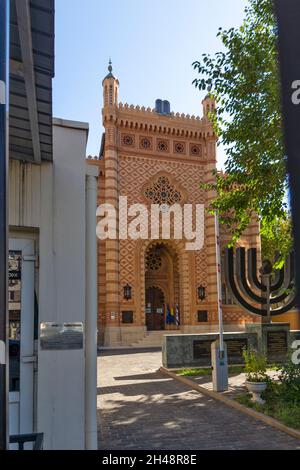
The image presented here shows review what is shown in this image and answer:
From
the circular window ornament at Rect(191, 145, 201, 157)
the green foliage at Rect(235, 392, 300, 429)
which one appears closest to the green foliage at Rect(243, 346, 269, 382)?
the green foliage at Rect(235, 392, 300, 429)

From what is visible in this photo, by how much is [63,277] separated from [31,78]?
2421 mm

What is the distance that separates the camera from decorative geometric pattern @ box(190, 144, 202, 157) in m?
30.4

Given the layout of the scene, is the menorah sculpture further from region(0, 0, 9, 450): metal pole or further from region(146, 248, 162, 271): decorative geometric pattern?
region(0, 0, 9, 450): metal pole

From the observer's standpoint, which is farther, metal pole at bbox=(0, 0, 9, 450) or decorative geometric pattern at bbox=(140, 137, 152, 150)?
decorative geometric pattern at bbox=(140, 137, 152, 150)

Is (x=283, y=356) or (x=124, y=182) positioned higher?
(x=124, y=182)

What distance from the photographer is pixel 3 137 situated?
1.61m

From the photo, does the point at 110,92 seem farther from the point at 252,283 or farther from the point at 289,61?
the point at 289,61

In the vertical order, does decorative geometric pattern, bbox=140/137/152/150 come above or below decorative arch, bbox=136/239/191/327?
above

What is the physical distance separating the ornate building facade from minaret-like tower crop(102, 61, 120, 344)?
6 cm

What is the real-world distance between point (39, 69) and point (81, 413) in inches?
147

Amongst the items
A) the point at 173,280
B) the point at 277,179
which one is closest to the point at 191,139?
the point at 173,280

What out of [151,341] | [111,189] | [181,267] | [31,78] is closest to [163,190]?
[111,189]

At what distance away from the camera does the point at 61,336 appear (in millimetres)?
4832

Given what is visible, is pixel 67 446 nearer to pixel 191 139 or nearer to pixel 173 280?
pixel 173 280
